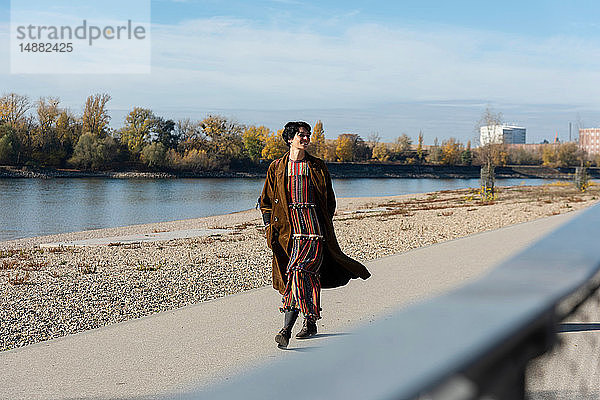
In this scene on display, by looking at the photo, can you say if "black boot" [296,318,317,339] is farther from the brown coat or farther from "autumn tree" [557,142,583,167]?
"autumn tree" [557,142,583,167]

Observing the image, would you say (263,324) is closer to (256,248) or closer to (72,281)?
(72,281)

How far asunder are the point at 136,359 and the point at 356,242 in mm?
9820

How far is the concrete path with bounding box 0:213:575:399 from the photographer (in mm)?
4863

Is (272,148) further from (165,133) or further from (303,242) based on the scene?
(303,242)

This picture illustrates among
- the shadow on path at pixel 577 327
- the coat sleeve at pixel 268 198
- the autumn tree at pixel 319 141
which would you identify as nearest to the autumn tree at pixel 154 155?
the autumn tree at pixel 319 141

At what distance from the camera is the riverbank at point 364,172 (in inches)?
3348

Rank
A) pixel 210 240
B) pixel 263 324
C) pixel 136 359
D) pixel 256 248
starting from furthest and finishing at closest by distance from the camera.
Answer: pixel 210 240
pixel 256 248
pixel 263 324
pixel 136 359

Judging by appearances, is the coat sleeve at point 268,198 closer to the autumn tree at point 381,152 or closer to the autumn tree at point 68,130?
the autumn tree at point 68,130

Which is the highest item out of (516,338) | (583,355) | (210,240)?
(516,338)

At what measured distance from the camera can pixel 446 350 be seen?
771 mm

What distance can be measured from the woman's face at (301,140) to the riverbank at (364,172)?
270 feet

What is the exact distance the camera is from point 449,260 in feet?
35.7

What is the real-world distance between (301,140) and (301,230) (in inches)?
31.2

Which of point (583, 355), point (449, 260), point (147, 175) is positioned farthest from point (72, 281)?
point (147, 175)
